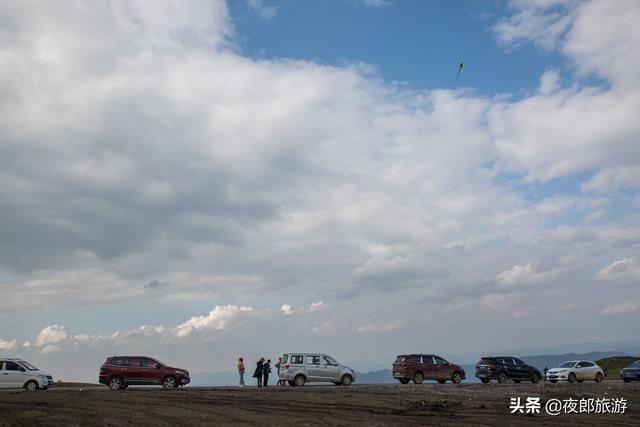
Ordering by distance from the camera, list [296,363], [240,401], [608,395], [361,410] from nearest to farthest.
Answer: [361,410] → [240,401] → [608,395] → [296,363]

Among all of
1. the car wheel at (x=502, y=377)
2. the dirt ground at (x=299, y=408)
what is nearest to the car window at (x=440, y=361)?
the car wheel at (x=502, y=377)

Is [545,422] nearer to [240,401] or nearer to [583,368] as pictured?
[240,401]

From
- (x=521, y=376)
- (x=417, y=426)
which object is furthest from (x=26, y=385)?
(x=521, y=376)

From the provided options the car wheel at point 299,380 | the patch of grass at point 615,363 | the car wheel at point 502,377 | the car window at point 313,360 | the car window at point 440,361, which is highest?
the car window at point 313,360

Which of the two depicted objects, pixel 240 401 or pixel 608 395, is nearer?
pixel 240 401

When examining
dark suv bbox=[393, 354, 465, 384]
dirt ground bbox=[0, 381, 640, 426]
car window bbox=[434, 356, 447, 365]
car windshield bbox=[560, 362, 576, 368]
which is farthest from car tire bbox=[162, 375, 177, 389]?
car windshield bbox=[560, 362, 576, 368]

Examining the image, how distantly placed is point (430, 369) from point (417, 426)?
21.1 meters

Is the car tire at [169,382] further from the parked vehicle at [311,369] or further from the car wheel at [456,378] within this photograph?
the car wheel at [456,378]

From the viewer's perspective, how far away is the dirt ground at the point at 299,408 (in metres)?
20.2

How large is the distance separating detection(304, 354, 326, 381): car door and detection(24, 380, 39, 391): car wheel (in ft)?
49.7

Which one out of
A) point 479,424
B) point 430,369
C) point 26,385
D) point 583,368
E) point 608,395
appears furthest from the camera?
point 583,368

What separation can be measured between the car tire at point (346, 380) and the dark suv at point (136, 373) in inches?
384

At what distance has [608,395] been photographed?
3156cm

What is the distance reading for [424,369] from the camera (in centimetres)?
3994
